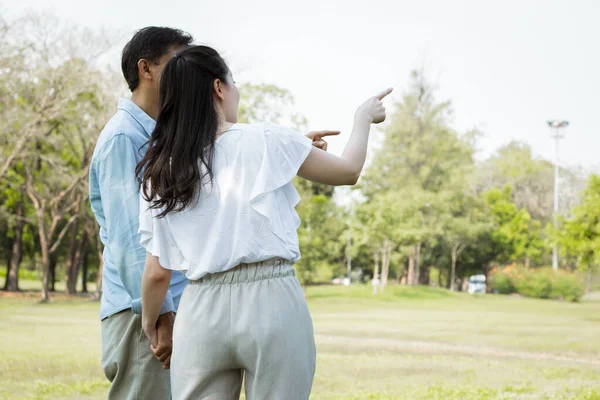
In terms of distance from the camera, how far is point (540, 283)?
1619 inches

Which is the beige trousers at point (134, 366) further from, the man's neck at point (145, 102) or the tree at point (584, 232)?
the tree at point (584, 232)

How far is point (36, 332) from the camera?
1543cm

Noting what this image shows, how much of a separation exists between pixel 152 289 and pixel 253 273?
1.24ft

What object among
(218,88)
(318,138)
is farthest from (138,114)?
(318,138)

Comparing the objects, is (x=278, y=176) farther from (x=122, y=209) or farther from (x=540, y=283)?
(x=540, y=283)

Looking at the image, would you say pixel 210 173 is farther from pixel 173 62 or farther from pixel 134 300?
pixel 134 300

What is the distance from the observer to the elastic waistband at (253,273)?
7.00 feet

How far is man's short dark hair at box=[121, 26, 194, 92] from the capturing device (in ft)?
8.89

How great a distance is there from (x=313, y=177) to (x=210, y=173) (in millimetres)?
321

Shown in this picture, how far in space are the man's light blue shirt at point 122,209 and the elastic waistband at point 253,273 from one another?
39cm

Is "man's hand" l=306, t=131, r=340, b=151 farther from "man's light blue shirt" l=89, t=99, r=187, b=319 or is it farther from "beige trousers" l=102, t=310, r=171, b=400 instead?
"beige trousers" l=102, t=310, r=171, b=400

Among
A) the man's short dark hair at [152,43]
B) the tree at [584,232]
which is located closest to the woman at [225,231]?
the man's short dark hair at [152,43]

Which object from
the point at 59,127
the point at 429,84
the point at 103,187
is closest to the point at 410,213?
the point at 429,84

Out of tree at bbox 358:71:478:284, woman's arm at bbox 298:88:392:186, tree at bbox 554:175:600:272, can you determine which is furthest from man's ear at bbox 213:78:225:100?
tree at bbox 358:71:478:284
